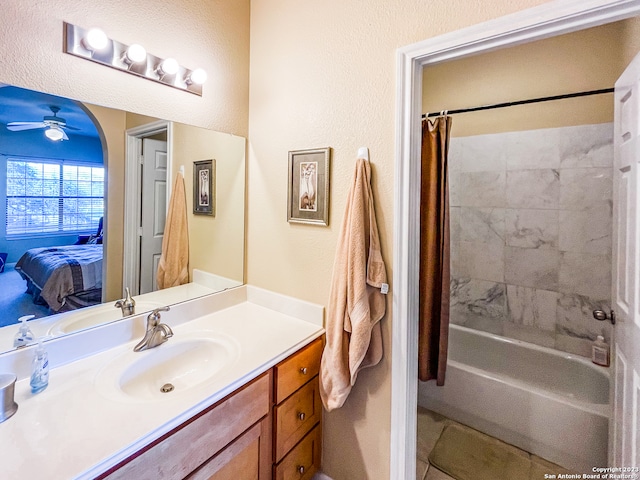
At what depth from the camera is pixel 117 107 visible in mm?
1197

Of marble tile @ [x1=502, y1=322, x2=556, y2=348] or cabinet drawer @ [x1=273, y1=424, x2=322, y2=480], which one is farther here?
marble tile @ [x1=502, y1=322, x2=556, y2=348]

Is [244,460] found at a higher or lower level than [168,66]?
lower

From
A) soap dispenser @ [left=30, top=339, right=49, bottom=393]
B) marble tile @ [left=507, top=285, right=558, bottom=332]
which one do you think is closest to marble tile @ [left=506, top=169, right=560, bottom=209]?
marble tile @ [left=507, top=285, right=558, bottom=332]

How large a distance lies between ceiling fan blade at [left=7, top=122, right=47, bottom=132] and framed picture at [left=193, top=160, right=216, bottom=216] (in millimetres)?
594

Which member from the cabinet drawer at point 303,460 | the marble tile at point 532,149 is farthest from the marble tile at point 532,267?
the cabinet drawer at point 303,460

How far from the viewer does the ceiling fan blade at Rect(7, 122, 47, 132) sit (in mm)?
940

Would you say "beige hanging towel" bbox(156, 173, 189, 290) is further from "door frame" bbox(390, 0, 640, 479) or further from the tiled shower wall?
the tiled shower wall

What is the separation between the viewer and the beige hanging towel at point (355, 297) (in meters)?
1.20

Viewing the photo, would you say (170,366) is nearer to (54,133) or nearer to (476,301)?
(54,133)

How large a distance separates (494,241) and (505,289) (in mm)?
373

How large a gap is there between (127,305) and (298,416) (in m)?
0.89

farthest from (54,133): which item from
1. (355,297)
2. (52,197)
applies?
(355,297)

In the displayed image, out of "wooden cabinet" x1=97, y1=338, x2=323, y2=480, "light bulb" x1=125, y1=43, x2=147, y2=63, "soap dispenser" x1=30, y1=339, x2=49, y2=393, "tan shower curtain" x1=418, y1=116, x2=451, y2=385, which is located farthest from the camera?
"tan shower curtain" x1=418, y1=116, x2=451, y2=385

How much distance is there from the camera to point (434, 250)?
5.92 ft
